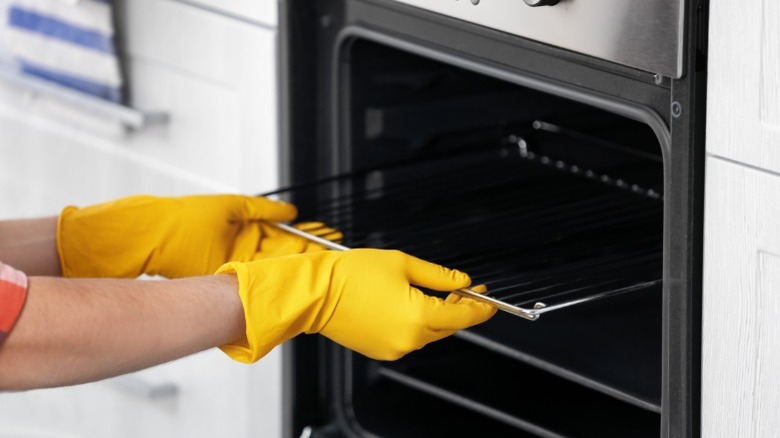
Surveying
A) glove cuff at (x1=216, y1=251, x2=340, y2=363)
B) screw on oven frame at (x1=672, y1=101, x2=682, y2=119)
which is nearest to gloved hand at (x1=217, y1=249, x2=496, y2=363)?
glove cuff at (x1=216, y1=251, x2=340, y2=363)

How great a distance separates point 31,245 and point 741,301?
0.84 metres

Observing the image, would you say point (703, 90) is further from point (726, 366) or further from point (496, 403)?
point (496, 403)

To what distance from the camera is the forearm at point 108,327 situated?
1.15 metres

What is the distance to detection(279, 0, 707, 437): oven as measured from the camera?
4.02ft

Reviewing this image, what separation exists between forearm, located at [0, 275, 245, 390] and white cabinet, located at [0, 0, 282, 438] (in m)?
0.47

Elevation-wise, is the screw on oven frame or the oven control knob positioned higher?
the oven control knob

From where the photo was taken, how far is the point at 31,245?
1526mm

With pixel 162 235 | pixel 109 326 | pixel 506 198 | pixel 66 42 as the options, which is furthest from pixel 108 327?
pixel 66 42

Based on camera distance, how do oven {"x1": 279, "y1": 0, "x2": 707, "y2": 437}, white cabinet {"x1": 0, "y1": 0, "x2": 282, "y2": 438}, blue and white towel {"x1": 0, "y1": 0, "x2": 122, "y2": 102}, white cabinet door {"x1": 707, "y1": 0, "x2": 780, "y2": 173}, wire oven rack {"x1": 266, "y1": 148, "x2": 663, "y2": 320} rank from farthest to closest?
blue and white towel {"x1": 0, "y1": 0, "x2": 122, "y2": 102}
white cabinet {"x1": 0, "y1": 0, "x2": 282, "y2": 438}
wire oven rack {"x1": 266, "y1": 148, "x2": 663, "y2": 320}
oven {"x1": 279, "y1": 0, "x2": 707, "y2": 437}
white cabinet door {"x1": 707, "y1": 0, "x2": 780, "y2": 173}

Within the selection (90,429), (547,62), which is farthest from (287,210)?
(90,429)

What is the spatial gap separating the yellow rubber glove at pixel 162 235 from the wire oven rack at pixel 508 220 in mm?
61

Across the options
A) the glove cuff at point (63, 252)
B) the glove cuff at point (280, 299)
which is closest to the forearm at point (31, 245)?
the glove cuff at point (63, 252)

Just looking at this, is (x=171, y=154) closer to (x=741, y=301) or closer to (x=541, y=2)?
(x=541, y=2)

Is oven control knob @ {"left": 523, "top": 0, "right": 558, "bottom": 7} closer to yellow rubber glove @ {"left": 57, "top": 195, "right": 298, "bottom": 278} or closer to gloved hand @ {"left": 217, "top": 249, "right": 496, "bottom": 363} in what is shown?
gloved hand @ {"left": 217, "top": 249, "right": 496, "bottom": 363}
